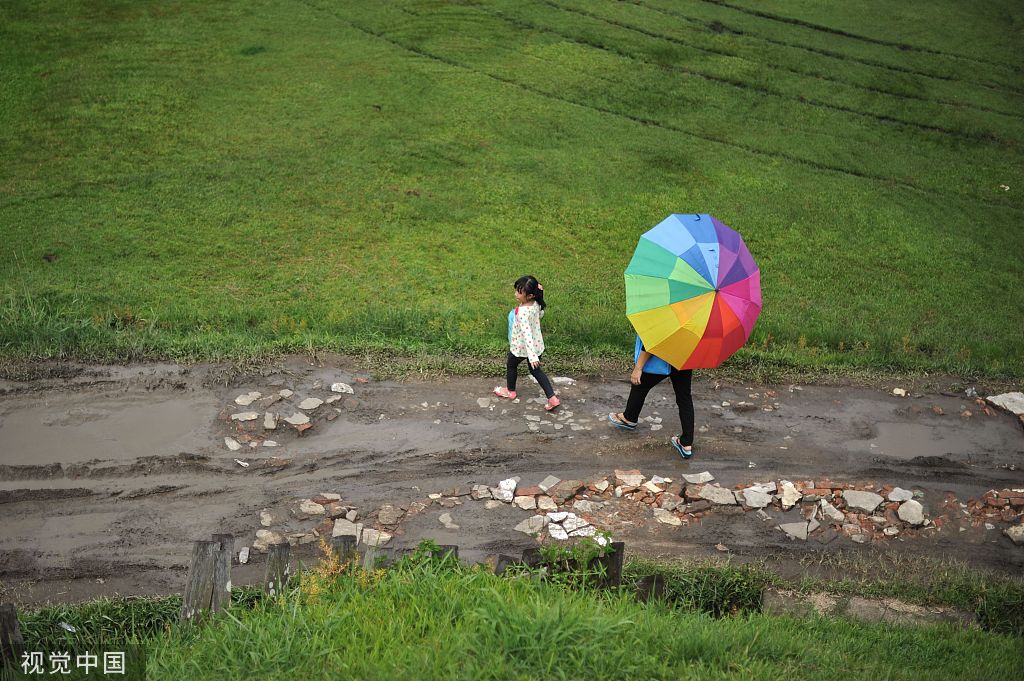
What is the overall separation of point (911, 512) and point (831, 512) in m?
0.64

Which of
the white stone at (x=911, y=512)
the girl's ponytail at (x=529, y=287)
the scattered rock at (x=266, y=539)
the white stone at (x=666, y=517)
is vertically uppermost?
the girl's ponytail at (x=529, y=287)

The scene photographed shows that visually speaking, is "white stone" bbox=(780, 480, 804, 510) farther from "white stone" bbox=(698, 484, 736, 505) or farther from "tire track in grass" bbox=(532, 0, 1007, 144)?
"tire track in grass" bbox=(532, 0, 1007, 144)

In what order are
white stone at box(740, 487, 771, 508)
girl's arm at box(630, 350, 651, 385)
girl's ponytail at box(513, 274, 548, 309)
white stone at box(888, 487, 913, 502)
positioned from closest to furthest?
white stone at box(740, 487, 771, 508) → white stone at box(888, 487, 913, 502) → girl's arm at box(630, 350, 651, 385) → girl's ponytail at box(513, 274, 548, 309)

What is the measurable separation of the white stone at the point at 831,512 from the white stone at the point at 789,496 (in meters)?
0.18

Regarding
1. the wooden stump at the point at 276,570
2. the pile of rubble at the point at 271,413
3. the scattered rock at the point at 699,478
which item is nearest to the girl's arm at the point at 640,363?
the scattered rock at the point at 699,478

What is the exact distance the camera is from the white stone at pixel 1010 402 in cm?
802

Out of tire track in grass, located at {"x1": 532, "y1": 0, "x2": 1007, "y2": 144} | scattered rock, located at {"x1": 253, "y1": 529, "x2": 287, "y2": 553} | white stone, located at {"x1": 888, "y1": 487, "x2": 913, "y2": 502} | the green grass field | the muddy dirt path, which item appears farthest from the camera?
tire track in grass, located at {"x1": 532, "y1": 0, "x2": 1007, "y2": 144}

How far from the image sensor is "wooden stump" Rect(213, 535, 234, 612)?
4.27 metres

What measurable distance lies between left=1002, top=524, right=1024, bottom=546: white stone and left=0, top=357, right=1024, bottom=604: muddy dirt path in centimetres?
8

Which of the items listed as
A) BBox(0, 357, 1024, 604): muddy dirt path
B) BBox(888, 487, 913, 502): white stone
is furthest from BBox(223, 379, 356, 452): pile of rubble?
BBox(888, 487, 913, 502): white stone

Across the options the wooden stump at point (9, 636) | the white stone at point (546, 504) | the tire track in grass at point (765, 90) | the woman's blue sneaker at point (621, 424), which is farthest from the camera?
the tire track in grass at point (765, 90)

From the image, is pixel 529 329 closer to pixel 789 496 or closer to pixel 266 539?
pixel 789 496

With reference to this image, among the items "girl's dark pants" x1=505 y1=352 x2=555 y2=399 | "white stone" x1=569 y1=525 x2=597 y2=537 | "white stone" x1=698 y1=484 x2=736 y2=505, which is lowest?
"white stone" x1=569 y1=525 x2=597 y2=537

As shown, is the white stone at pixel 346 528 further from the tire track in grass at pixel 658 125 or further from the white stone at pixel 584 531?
the tire track in grass at pixel 658 125
